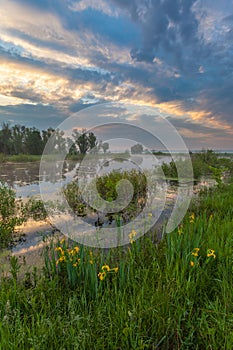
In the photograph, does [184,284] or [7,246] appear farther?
[7,246]

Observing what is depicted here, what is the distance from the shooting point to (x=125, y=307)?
6.82ft

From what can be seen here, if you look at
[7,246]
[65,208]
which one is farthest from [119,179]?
[7,246]

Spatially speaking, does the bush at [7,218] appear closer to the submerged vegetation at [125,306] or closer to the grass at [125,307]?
the submerged vegetation at [125,306]

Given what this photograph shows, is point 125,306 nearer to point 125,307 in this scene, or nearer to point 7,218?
point 125,307

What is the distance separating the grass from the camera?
1828 mm

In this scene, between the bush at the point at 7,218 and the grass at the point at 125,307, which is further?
the bush at the point at 7,218

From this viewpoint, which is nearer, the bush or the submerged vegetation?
the submerged vegetation

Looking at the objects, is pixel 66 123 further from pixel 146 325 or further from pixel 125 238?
pixel 146 325

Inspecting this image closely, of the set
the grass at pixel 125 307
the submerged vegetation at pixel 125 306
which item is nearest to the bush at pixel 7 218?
the submerged vegetation at pixel 125 306

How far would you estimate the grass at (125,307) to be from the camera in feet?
6.00

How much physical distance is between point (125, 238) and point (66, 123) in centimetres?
266

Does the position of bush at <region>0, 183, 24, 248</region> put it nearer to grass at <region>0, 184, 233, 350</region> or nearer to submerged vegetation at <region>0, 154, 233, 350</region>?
submerged vegetation at <region>0, 154, 233, 350</region>

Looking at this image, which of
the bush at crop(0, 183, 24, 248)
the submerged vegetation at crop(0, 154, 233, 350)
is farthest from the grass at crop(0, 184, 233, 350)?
the bush at crop(0, 183, 24, 248)

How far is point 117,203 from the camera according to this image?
7.24m
